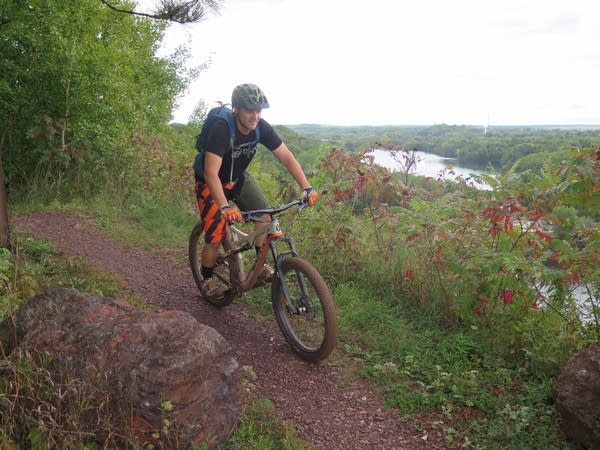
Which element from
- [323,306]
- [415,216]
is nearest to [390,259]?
[415,216]

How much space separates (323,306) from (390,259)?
6.74 ft

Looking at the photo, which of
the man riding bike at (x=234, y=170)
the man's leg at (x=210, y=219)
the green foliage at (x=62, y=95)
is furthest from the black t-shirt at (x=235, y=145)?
the green foliage at (x=62, y=95)

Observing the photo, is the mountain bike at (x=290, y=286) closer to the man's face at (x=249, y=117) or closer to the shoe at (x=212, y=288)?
the shoe at (x=212, y=288)

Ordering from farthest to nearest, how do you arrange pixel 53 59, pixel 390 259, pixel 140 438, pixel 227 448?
1. pixel 53 59
2. pixel 390 259
3. pixel 227 448
4. pixel 140 438

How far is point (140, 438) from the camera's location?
299 cm

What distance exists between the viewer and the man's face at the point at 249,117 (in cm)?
449

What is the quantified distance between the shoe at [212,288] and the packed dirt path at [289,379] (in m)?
0.20

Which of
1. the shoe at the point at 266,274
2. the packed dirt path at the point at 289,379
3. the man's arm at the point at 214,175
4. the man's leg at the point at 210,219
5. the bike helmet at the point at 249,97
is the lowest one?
the packed dirt path at the point at 289,379

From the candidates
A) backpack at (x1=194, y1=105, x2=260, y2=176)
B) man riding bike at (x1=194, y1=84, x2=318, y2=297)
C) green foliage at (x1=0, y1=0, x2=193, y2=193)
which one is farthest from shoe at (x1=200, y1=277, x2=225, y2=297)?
green foliage at (x1=0, y1=0, x2=193, y2=193)

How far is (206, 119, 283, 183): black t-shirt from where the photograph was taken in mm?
4562

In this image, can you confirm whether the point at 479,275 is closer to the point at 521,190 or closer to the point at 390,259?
the point at 521,190

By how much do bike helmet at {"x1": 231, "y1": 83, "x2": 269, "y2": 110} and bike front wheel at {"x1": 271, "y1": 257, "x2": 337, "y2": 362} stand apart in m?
1.35

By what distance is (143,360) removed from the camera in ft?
10.4

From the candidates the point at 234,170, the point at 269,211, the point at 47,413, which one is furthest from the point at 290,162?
the point at 47,413
